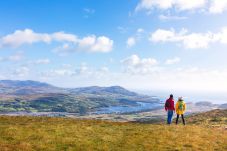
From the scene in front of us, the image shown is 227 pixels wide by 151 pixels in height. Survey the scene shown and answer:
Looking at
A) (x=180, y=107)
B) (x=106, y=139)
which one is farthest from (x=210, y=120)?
(x=106, y=139)

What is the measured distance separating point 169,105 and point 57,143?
20790mm

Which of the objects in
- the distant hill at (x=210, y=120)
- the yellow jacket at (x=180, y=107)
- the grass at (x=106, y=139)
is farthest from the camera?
the distant hill at (x=210, y=120)

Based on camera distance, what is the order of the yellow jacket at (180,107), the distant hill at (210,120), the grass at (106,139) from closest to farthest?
the grass at (106,139) → the yellow jacket at (180,107) → the distant hill at (210,120)

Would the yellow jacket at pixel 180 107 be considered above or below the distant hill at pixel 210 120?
Result: above

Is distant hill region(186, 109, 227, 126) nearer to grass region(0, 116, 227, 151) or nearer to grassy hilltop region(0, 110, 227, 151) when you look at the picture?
grassy hilltop region(0, 110, 227, 151)

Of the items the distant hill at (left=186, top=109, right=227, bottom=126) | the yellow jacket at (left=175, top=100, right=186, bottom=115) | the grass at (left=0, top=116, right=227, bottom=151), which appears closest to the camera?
the grass at (left=0, top=116, right=227, bottom=151)

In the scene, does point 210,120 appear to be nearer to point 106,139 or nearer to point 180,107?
point 180,107

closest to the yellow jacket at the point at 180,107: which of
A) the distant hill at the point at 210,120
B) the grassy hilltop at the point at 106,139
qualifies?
the grassy hilltop at the point at 106,139

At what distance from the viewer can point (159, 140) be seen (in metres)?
30.4

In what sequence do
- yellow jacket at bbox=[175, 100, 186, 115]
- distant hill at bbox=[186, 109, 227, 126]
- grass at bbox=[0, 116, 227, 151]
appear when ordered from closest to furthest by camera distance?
grass at bbox=[0, 116, 227, 151]
yellow jacket at bbox=[175, 100, 186, 115]
distant hill at bbox=[186, 109, 227, 126]

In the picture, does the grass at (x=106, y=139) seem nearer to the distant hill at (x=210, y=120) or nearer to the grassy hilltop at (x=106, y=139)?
the grassy hilltop at (x=106, y=139)

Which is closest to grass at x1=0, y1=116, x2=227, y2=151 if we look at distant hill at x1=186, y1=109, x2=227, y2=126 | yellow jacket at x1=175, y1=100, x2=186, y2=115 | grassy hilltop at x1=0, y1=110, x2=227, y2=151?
grassy hilltop at x1=0, y1=110, x2=227, y2=151

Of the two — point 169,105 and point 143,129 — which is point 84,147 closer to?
point 143,129

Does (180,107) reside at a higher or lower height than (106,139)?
higher
